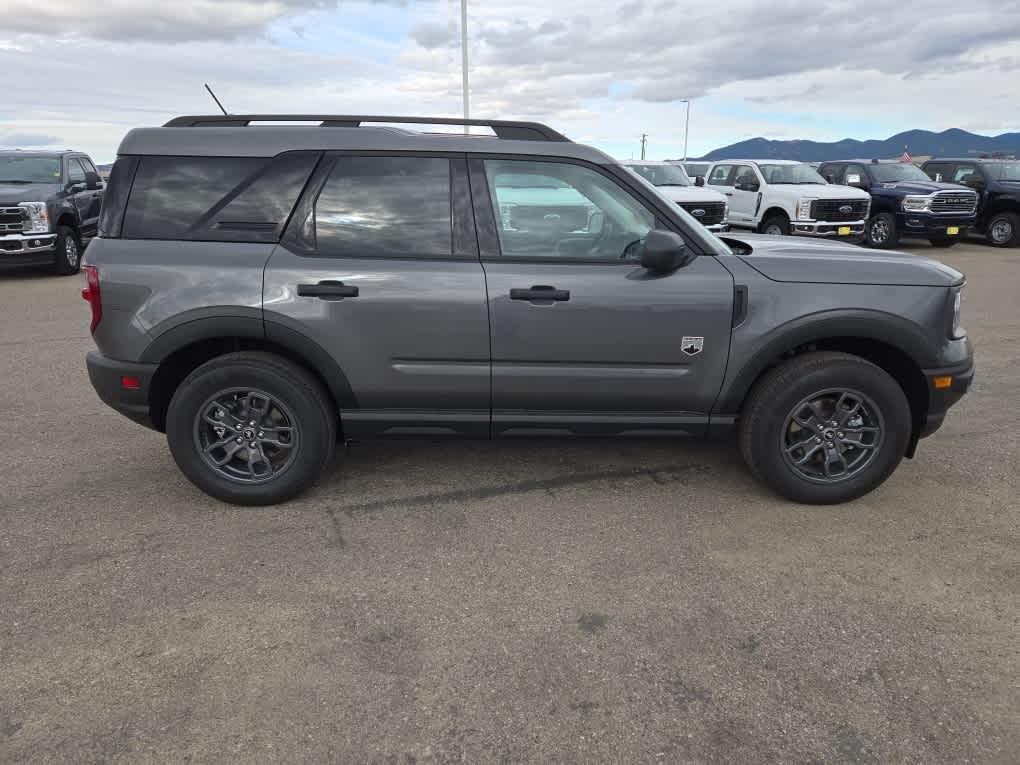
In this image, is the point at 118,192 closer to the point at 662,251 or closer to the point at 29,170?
the point at 662,251

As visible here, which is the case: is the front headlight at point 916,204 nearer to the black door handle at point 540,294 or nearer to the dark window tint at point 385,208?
the black door handle at point 540,294

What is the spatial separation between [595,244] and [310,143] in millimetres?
1466

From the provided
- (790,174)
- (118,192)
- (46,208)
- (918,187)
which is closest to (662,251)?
(118,192)

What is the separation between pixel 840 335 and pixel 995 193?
15945mm

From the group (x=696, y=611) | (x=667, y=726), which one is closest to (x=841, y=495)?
(x=696, y=611)

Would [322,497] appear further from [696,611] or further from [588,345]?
[696,611]

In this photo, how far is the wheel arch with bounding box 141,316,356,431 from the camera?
3607 millimetres

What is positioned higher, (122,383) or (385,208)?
(385,208)

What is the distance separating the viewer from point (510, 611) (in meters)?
2.94

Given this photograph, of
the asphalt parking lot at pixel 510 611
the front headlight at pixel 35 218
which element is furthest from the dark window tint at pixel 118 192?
the front headlight at pixel 35 218

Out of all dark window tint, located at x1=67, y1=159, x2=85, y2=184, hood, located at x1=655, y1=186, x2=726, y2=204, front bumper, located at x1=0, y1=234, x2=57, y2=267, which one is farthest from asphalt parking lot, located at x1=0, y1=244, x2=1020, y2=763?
hood, located at x1=655, y1=186, x2=726, y2=204

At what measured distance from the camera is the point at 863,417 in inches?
148

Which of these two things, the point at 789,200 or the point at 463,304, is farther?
the point at 789,200

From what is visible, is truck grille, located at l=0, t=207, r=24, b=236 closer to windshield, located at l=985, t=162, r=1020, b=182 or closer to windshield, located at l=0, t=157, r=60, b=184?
windshield, located at l=0, t=157, r=60, b=184
